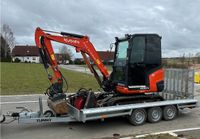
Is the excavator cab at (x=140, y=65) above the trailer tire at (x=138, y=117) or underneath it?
above

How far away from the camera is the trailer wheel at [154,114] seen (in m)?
7.26

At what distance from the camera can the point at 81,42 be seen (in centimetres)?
720

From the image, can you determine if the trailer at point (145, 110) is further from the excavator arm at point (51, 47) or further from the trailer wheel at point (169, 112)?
the excavator arm at point (51, 47)

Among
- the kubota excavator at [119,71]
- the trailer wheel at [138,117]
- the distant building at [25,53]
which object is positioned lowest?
the trailer wheel at [138,117]

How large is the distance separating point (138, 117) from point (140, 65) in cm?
152

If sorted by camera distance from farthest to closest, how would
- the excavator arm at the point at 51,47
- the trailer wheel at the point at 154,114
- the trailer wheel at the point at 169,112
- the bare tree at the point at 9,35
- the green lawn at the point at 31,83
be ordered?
the bare tree at the point at 9,35 → the green lawn at the point at 31,83 → the trailer wheel at the point at 169,112 → the trailer wheel at the point at 154,114 → the excavator arm at the point at 51,47

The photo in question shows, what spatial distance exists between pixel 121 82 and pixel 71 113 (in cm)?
184

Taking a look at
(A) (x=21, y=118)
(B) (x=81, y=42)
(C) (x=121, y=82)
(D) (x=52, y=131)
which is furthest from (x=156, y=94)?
(A) (x=21, y=118)

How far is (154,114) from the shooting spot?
24.2 feet

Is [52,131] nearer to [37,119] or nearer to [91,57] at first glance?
[37,119]

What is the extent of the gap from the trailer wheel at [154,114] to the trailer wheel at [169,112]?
20cm

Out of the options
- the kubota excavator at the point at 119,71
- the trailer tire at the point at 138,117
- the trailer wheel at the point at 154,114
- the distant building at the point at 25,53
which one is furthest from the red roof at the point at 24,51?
the trailer tire at the point at 138,117

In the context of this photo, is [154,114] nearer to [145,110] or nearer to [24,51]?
[145,110]

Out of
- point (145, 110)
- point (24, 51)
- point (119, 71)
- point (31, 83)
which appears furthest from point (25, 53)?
point (145, 110)
